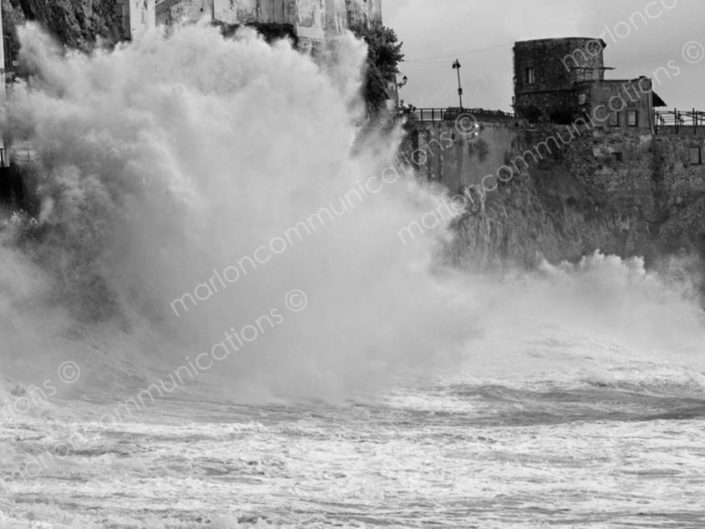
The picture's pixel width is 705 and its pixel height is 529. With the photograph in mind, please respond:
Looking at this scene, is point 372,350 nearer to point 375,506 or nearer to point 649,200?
point 375,506

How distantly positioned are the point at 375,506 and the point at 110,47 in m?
16.8

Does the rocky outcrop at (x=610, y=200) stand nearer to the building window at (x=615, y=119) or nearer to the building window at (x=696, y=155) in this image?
the building window at (x=696, y=155)

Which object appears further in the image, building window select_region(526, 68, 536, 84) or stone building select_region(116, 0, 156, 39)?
building window select_region(526, 68, 536, 84)

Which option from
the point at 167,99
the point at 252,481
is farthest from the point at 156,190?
the point at 252,481

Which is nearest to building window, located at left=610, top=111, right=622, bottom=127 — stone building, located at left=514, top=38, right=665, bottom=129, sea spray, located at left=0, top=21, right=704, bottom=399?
stone building, located at left=514, top=38, right=665, bottom=129

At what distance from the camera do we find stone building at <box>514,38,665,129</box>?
50.5m

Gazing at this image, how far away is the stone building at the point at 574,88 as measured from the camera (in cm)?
5053

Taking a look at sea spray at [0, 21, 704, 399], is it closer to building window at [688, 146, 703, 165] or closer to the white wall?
the white wall

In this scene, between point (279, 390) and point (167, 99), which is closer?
point (279, 390)


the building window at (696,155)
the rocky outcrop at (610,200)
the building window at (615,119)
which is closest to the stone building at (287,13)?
the rocky outcrop at (610,200)

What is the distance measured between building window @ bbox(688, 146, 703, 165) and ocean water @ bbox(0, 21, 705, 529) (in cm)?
1259

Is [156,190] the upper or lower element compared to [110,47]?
lower

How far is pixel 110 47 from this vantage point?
3528 cm

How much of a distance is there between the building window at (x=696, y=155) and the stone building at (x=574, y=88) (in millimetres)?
1457
